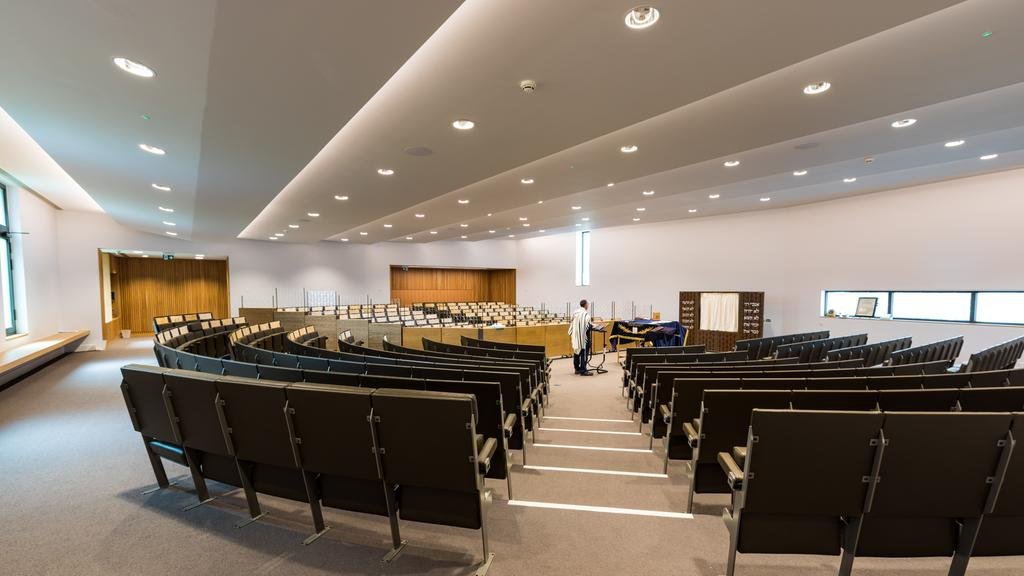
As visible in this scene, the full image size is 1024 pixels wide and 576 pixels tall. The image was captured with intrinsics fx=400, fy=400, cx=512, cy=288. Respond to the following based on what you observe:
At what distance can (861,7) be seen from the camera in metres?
2.58

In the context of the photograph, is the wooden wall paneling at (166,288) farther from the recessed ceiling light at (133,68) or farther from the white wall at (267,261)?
the recessed ceiling light at (133,68)

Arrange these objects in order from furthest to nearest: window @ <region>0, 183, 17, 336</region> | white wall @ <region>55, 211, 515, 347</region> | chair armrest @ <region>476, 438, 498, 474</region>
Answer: white wall @ <region>55, 211, 515, 347</region> → window @ <region>0, 183, 17, 336</region> → chair armrest @ <region>476, 438, 498, 474</region>

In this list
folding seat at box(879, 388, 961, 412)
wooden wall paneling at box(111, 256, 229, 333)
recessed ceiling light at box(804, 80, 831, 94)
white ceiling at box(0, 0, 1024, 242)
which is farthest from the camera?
wooden wall paneling at box(111, 256, 229, 333)

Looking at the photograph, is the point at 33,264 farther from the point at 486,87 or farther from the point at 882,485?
the point at 882,485

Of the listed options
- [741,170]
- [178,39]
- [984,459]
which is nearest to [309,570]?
[178,39]

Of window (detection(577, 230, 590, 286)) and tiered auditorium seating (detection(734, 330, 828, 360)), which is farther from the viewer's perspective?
window (detection(577, 230, 590, 286))

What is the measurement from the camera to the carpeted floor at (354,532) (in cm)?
244

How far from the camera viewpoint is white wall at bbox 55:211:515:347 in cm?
1226

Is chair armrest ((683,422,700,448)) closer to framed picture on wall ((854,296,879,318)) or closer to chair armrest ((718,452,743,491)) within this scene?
chair armrest ((718,452,743,491))

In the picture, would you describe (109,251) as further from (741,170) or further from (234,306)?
(741,170)

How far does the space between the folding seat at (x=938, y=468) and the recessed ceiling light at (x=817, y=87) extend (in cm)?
354

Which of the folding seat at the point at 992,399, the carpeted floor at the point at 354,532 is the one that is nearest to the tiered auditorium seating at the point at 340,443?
the carpeted floor at the point at 354,532

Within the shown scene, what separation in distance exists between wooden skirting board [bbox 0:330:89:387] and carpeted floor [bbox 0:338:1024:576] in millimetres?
4418

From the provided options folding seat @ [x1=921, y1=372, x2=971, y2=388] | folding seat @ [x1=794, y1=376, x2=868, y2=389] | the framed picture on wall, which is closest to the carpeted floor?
folding seat @ [x1=794, y1=376, x2=868, y2=389]
